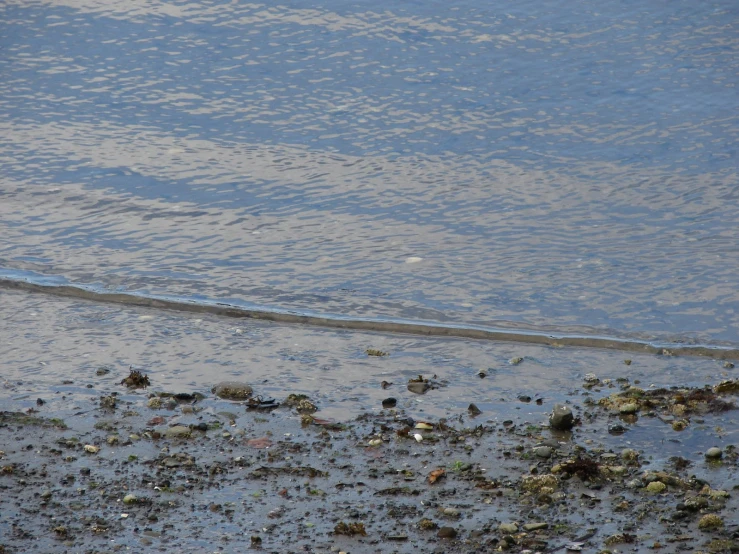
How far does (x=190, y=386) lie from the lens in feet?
11.0

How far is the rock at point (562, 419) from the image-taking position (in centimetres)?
300

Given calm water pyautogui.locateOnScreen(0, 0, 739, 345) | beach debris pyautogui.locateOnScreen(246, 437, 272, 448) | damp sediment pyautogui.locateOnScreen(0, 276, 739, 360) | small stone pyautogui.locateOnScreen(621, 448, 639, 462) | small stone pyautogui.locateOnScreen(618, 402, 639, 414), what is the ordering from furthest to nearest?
calm water pyautogui.locateOnScreen(0, 0, 739, 345) → damp sediment pyautogui.locateOnScreen(0, 276, 739, 360) → small stone pyautogui.locateOnScreen(618, 402, 639, 414) → beach debris pyautogui.locateOnScreen(246, 437, 272, 448) → small stone pyautogui.locateOnScreen(621, 448, 639, 462)

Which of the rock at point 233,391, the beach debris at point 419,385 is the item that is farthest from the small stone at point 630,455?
the rock at point 233,391

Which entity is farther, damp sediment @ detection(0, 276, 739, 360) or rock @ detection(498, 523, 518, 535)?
damp sediment @ detection(0, 276, 739, 360)

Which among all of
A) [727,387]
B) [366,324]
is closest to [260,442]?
[366,324]

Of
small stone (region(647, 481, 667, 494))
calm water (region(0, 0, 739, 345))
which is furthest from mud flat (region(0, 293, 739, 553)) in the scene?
calm water (region(0, 0, 739, 345))

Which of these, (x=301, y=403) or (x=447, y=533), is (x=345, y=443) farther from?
(x=447, y=533)

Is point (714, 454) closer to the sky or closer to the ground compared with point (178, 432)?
closer to the sky

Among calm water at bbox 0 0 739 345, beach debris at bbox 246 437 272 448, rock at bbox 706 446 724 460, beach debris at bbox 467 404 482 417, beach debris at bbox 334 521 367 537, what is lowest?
beach debris at bbox 334 521 367 537

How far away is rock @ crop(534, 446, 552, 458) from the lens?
2854 millimetres

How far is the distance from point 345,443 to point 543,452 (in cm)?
59

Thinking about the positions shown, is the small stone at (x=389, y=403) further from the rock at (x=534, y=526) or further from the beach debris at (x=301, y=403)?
the rock at (x=534, y=526)

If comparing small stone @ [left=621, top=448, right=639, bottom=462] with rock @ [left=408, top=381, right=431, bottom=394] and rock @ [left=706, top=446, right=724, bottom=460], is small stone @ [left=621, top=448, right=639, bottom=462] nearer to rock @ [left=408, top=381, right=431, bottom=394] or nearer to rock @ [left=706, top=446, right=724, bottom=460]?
rock @ [left=706, top=446, right=724, bottom=460]

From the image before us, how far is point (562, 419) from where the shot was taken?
3002 millimetres
